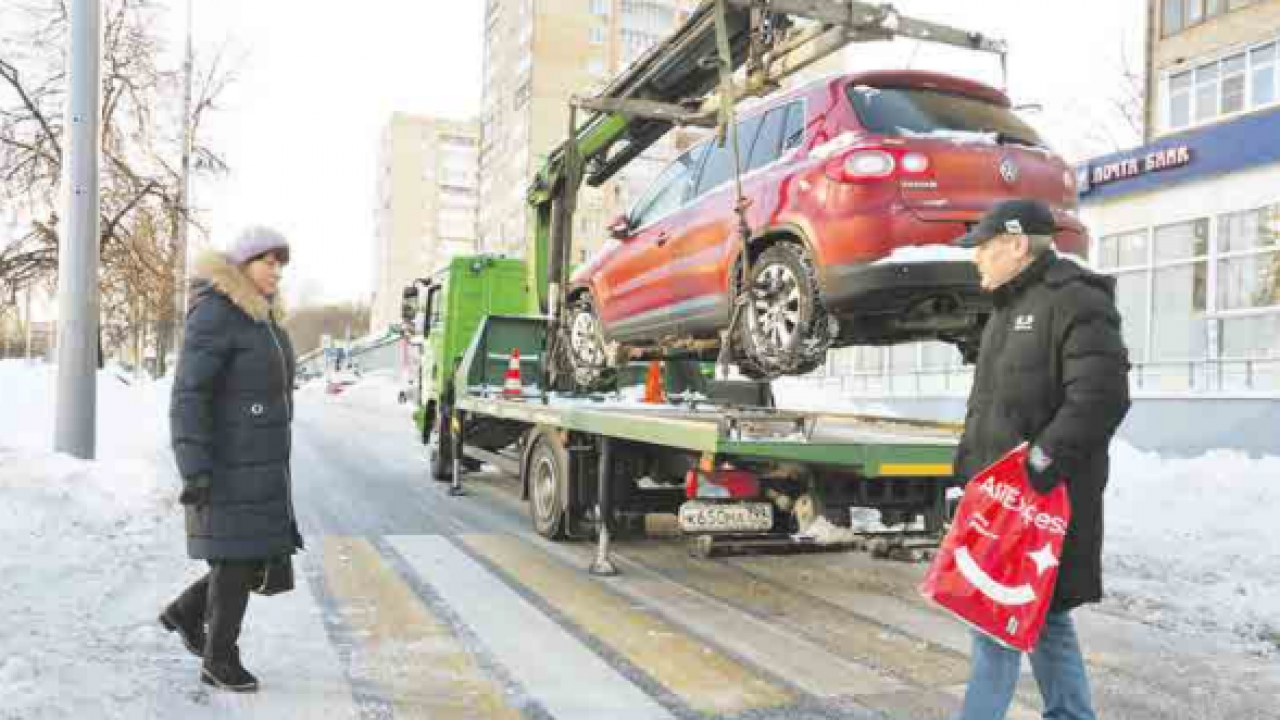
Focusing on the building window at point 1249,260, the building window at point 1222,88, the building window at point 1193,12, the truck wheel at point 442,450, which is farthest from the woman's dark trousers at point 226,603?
the building window at point 1193,12

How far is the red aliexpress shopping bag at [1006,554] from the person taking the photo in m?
2.62

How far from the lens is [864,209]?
4.75 metres

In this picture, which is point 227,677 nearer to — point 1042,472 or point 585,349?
point 1042,472

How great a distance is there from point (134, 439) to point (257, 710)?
31.0 ft

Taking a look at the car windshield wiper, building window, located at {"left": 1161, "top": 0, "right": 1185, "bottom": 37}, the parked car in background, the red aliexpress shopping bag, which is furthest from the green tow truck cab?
the parked car in background

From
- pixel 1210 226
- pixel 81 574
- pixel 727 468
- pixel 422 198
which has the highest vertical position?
pixel 422 198

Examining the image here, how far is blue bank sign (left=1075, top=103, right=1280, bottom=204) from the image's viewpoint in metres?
15.1

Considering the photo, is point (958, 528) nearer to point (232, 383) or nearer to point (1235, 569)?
point (232, 383)

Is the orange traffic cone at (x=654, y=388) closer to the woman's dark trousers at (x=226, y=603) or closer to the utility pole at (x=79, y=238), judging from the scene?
the utility pole at (x=79, y=238)

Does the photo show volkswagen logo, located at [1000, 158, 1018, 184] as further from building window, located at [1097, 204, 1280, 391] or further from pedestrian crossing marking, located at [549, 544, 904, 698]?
building window, located at [1097, 204, 1280, 391]

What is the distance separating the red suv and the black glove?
294 centimetres

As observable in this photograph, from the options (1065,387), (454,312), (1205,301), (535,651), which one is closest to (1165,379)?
(1205,301)

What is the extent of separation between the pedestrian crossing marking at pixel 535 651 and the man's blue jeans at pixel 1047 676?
115cm

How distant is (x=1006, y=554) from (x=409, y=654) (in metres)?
2.58
